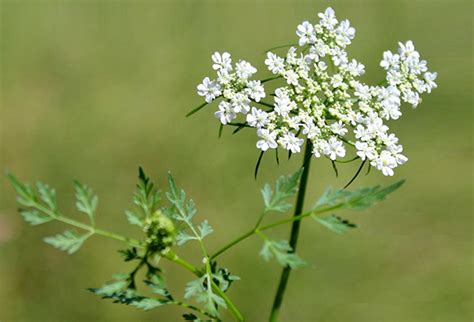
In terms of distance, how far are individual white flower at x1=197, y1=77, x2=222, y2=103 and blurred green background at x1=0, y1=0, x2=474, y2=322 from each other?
158 centimetres

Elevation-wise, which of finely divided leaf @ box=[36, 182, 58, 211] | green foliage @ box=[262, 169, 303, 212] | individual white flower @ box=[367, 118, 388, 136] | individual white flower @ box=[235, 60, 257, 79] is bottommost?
finely divided leaf @ box=[36, 182, 58, 211]

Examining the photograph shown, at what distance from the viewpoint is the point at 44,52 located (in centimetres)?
373

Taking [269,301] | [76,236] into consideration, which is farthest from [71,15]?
[76,236]

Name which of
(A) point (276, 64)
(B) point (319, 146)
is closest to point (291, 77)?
(A) point (276, 64)

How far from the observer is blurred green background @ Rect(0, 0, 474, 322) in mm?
2740

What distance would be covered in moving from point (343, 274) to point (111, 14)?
2.19 m

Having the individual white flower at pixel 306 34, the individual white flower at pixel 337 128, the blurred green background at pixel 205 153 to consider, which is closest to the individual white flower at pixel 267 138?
the individual white flower at pixel 337 128

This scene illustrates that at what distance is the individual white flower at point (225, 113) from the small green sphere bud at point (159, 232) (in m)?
0.21

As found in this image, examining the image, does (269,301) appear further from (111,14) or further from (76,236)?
(111,14)

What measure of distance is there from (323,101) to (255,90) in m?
0.14

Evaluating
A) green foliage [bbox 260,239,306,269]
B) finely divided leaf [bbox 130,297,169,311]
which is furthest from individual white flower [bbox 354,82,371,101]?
finely divided leaf [bbox 130,297,169,311]

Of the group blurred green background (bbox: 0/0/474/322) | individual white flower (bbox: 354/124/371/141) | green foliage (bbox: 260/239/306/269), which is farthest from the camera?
blurred green background (bbox: 0/0/474/322)

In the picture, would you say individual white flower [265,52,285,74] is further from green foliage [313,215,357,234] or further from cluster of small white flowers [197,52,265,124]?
green foliage [313,215,357,234]

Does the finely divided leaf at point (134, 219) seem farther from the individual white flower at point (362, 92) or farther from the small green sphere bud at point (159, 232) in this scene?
the individual white flower at point (362, 92)
